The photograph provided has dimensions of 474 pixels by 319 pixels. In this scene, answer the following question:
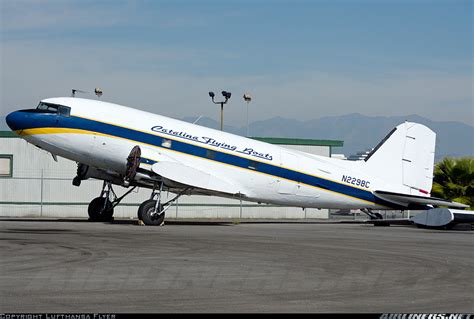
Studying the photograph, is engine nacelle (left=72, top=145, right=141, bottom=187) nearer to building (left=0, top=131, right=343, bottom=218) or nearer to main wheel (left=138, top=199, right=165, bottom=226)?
main wheel (left=138, top=199, right=165, bottom=226)

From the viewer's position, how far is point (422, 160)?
129 ft

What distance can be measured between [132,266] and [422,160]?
25308 millimetres

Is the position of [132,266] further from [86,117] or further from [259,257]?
[86,117]

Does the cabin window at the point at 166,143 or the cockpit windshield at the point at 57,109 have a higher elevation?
the cockpit windshield at the point at 57,109

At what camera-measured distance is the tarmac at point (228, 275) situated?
1219 cm

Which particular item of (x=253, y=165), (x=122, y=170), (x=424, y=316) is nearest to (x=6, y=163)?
(x=122, y=170)

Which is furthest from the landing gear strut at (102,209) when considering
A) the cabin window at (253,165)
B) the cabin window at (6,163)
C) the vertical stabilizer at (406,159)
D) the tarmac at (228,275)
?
the cabin window at (6,163)

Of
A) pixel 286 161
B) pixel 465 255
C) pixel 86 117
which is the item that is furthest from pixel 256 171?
pixel 465 255

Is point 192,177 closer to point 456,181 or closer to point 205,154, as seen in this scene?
point 205,154

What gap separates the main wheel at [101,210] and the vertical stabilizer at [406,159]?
12.6 metres

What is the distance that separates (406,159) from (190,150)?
11291 mm

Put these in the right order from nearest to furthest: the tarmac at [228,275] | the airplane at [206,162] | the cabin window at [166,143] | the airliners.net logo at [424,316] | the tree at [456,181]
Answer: the airliners.net logo at [424,316] → the tarmac at [228,275] → the airplane at [206,162] → the cabin window at [166,143] → the tree at [456,181]

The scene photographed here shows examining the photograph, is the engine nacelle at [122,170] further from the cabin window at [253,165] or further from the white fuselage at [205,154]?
the cabin window at [253,165]

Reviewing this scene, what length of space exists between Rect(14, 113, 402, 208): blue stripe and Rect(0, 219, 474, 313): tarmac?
8.57 m
